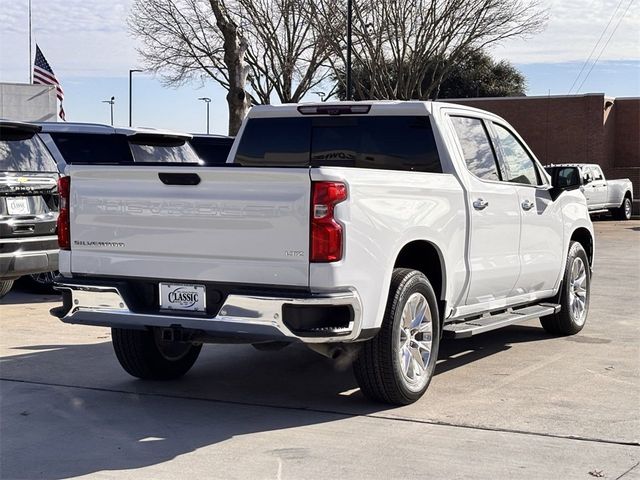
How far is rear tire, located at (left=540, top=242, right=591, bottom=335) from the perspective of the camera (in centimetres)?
951

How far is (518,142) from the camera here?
29.4 feet

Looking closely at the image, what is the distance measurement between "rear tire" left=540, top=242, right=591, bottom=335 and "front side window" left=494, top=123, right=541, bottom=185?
102 cm

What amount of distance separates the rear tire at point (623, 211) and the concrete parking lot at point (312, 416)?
2354cm

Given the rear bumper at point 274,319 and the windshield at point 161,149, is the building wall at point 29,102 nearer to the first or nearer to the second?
the windshield at point 161,149

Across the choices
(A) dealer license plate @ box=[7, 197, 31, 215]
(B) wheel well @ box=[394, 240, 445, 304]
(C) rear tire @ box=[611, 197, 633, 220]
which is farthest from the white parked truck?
(B) wheel well @ box=[394, 240, 445, 304]

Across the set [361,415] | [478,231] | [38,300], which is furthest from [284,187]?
[38,300]

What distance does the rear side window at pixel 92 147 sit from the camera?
11594 mm

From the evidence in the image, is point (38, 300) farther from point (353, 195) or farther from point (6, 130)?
point (353, 195)

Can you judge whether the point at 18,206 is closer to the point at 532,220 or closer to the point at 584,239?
the point at 532,220

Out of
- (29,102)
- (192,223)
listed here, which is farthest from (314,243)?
(29,102)

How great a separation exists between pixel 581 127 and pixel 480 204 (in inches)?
1333

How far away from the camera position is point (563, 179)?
917 cm

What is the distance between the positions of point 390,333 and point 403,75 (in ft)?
94.2

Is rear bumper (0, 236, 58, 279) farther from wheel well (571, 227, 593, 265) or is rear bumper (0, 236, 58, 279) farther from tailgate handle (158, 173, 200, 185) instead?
wheel well (571, 227, 593, 265)
